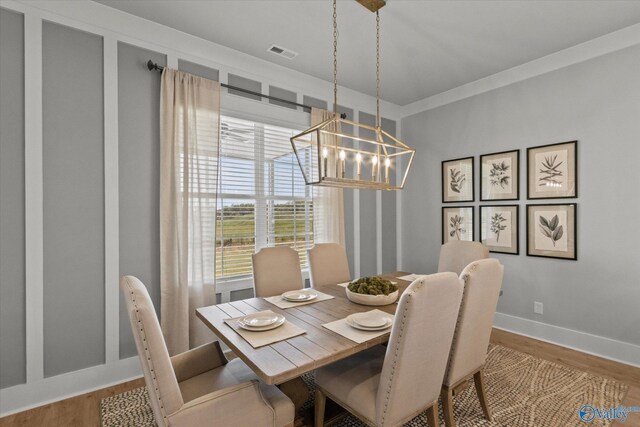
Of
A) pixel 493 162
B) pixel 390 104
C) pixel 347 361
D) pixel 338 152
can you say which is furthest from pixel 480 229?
pixel 347 361

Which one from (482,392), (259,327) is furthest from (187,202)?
(482,392)

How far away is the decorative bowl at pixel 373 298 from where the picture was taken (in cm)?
200

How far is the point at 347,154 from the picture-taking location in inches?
159

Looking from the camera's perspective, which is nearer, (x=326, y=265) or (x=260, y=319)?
(x=260, y=319)

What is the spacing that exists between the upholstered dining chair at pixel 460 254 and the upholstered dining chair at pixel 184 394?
1998 millimetres

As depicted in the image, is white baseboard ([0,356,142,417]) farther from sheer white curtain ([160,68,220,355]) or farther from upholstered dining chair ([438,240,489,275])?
upholstered dining chair ([438,240,489,275])

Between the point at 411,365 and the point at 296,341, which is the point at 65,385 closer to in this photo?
the point at 296,341

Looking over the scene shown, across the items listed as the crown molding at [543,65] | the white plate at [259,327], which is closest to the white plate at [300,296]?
the white plate at [259,327]

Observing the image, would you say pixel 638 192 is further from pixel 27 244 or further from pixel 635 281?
pixel 27 244

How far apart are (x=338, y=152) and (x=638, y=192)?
8.58 ft

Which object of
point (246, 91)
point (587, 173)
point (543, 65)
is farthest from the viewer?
point (543, 65)

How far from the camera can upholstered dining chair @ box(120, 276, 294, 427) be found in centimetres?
114

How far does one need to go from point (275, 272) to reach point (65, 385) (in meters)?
1.65

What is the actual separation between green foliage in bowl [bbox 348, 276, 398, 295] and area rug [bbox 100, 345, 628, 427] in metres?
0.78
